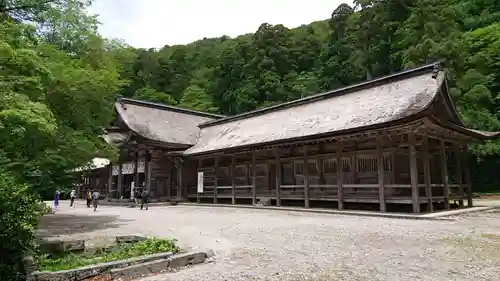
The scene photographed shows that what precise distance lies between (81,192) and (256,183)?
2600 centimetres

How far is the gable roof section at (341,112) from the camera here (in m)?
16.0

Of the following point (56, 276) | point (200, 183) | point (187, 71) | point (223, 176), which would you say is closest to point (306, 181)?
point (223, 176)

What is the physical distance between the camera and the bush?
566 centimetres

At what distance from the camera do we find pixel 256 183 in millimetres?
22781

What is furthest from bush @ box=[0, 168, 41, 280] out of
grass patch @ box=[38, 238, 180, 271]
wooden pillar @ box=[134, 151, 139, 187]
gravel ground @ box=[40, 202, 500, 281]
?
wooden pillar @ box=[134, 151, 139, 187]

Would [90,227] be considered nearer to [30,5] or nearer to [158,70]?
[30,5]

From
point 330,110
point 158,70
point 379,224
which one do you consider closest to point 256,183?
point 330,110

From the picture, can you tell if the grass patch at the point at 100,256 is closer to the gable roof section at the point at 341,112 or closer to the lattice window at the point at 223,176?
the gable roof section at the point at 341,112

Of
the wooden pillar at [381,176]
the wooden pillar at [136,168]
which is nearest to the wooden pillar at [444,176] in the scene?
the wooden pillar at [381,176]

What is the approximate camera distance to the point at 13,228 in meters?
5.74

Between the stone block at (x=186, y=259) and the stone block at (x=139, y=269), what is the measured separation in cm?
15

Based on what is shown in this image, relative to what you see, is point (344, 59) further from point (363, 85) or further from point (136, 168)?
point (136, 168)

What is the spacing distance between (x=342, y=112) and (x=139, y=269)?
14.9 m

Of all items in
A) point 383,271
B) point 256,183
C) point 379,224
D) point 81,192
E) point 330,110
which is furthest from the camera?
point 81,192
